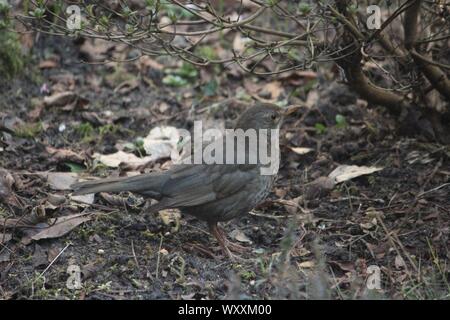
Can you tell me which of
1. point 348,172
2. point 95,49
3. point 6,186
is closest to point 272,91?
point 348,172

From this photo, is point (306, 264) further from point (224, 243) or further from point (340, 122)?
point (340, 122)

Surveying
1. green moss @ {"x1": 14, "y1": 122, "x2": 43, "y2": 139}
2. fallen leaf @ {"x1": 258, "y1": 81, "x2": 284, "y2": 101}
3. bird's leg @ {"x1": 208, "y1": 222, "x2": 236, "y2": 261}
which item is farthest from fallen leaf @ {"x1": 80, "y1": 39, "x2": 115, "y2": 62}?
bird's leg @ {"x1": 208, "y1": 222, "x2": 236, "y2": 261}

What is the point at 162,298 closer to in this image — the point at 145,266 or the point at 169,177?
the point at 145,266

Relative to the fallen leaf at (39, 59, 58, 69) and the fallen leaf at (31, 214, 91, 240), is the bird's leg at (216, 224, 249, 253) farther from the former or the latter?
the fallen leaf at (39, 59, 58, 69)

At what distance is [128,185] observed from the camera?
579cm

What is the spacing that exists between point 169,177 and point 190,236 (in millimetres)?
568

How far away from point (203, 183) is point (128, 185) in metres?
0.56

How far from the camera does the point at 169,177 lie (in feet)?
19.4

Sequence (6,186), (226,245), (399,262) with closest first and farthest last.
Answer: (399,262)
(226,245)
(6,186)

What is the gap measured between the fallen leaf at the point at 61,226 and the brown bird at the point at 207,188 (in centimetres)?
31

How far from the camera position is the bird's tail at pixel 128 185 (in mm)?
→ 5727

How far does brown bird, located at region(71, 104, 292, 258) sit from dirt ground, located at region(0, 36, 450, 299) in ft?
0.93

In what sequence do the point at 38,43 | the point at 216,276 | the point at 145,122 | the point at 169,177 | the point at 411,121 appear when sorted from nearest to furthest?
the point at 216,276 < the point at 169,177 < the point at 411,121 < the point at 145,122 < the point at 38,43

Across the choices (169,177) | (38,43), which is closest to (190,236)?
(169,177)
